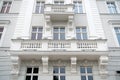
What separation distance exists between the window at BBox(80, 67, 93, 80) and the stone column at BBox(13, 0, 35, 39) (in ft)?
16.1

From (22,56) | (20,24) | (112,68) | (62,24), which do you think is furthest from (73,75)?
(20,24)

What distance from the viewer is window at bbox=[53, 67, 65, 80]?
1325 cm

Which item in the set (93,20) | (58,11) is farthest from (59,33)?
(93,20)

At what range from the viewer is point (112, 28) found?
53.8 ft

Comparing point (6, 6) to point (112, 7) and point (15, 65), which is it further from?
point (112, 7)

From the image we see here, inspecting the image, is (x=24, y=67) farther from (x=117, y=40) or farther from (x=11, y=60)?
(x=117, y=40)

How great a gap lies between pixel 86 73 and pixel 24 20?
6866mm

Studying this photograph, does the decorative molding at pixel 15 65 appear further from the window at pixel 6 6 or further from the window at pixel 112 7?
the window at pixel 112 7

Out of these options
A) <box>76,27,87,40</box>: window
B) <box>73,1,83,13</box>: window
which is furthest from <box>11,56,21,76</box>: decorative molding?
<box>73,1,83,13</box>: window

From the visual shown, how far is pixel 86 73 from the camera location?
43.8 feet

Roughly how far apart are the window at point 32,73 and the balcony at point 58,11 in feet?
15.9

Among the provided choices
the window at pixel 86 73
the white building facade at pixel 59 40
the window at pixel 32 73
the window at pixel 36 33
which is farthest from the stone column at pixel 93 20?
the window at pixel 32 73

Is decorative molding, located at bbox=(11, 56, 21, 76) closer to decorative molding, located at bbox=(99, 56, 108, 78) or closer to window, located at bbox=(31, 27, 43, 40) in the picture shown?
window, located at bbox=(31, 27, 43, 40)

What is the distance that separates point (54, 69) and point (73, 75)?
142cm
